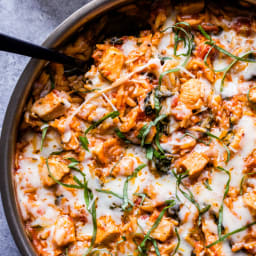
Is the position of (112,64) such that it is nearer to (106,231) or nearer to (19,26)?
(19,26)

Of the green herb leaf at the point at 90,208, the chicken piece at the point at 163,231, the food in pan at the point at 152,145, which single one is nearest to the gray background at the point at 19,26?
the food in pan at the point at 152,145

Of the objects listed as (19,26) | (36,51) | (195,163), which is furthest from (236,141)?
(19,26)

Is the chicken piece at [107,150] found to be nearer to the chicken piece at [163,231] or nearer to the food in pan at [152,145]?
the food in pan at [152,145]

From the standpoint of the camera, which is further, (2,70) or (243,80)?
(2,70)

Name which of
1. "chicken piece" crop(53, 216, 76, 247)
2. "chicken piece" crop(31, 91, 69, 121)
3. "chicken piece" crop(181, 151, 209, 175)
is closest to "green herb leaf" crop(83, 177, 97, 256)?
"chicken piece" crop(53, 216, 76, 247)

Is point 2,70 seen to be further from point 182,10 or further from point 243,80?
point 243,80

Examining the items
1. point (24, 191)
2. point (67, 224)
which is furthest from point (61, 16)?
point (67, 224)

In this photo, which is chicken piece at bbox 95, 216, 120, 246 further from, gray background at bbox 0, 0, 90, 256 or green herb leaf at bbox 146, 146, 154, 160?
gray background at bbox 0, 0, 90, 256
